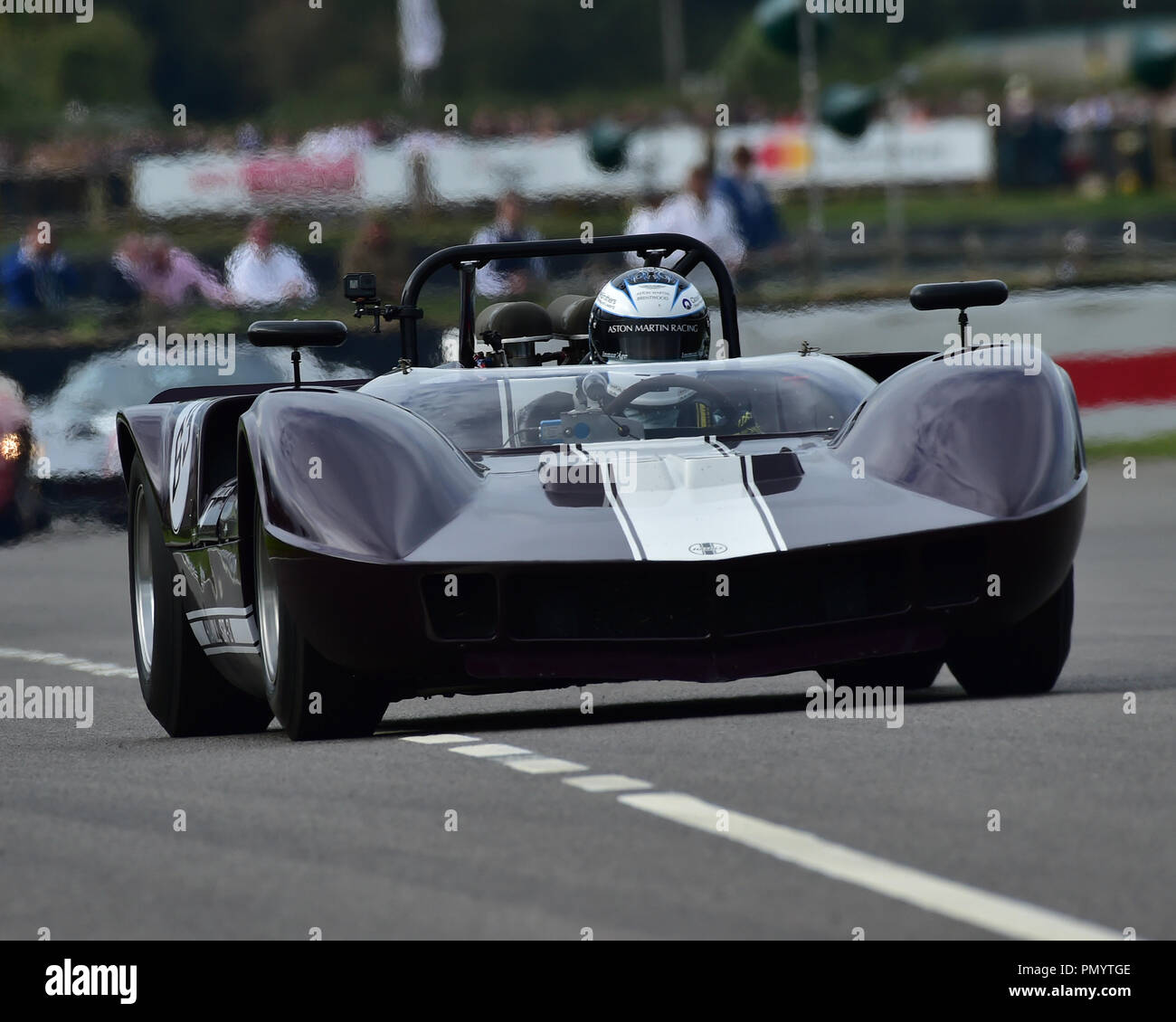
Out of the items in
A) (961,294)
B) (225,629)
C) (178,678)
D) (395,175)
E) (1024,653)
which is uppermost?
(395,175)

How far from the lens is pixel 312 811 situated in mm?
6266

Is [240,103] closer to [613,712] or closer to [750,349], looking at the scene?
[750,349]

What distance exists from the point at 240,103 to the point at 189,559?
48.7m

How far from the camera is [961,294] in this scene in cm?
912

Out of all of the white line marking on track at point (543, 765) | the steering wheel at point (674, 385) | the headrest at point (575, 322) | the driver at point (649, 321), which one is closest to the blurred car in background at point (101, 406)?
the headrest at point (575, 322)

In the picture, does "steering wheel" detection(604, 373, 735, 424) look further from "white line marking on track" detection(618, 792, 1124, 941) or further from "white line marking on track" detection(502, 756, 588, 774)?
"white line marking on track" detection(618, 792, 1124, 941)

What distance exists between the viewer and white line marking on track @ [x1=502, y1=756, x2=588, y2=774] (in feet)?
22.1

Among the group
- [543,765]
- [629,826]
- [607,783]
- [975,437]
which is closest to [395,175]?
[975,437]

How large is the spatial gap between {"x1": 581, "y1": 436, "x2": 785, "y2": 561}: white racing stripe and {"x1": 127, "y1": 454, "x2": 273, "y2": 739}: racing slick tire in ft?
5.54

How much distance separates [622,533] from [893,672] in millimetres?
1759

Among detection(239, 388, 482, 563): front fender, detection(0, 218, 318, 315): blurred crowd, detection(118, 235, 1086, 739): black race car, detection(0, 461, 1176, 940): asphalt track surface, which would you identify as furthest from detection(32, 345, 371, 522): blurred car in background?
detection(239, 388, 482, 563): front fender

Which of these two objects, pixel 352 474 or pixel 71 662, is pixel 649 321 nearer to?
pixel 352 474

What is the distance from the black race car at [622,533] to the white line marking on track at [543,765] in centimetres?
56
